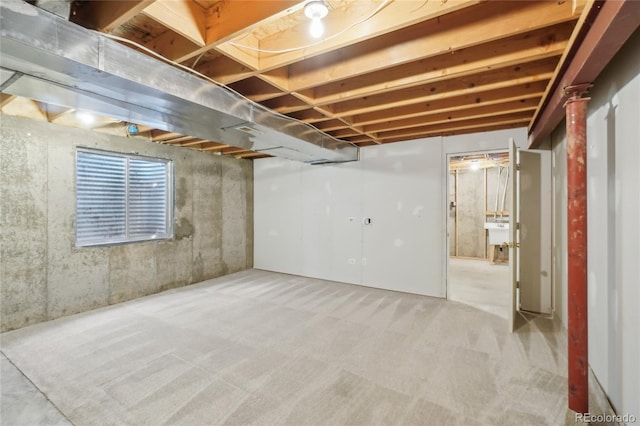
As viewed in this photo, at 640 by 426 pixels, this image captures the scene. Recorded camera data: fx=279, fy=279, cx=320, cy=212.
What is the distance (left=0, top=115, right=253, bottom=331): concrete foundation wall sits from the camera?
2.90 m

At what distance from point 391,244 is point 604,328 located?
8.46ft

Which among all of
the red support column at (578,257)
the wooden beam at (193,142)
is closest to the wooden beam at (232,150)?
the wooden beam at (193,142)

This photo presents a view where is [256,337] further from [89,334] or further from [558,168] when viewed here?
[558,168]

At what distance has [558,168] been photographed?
122 inches

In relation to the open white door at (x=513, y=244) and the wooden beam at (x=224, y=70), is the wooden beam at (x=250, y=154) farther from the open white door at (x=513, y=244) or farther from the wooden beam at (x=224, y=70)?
the open white door at (x=513, y=244)

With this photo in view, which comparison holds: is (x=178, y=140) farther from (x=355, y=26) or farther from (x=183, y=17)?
(x=355, y=26)

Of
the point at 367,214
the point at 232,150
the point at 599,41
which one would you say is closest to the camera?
the point at 599,41

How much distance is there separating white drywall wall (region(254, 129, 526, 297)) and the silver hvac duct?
73.3 inches

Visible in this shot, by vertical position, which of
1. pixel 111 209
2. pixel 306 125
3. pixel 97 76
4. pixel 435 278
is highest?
pixel 306 125

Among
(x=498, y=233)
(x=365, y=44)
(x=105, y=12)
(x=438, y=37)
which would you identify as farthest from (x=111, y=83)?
(x=498, y=233)

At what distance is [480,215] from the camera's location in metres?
6.88

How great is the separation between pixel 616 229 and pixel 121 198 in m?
5.01

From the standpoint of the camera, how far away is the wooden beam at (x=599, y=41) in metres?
1.12

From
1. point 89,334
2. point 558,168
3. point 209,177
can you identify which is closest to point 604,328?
point 558,168
